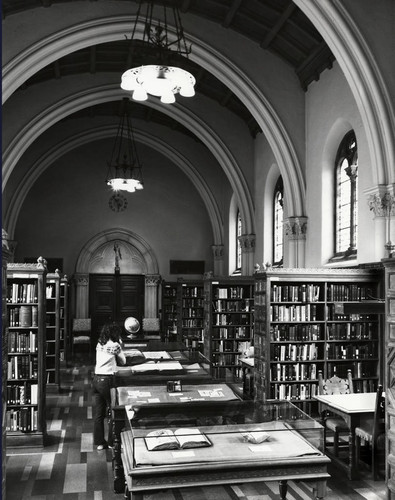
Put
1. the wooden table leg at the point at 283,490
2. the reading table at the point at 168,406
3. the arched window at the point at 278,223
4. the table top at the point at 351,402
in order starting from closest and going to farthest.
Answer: the reading table at the point at 168,406, the wooden table leg at the point at 283,490, the table top at the point at 351,402, the arched window at the point at 278,223

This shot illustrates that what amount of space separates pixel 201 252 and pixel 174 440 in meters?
16.3

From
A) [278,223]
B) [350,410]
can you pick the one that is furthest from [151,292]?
[350,410]

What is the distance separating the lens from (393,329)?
5.04 m

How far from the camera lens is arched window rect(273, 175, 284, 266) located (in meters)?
14.1

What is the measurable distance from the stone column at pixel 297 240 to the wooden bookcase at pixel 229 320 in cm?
106

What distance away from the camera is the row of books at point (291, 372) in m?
8.74

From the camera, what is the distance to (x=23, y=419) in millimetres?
7379

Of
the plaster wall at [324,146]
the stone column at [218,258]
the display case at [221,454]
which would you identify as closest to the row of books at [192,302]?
the stone column at [218,258]

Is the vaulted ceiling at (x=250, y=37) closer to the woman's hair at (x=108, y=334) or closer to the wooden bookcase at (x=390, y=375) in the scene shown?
the woman's hair at (x=108, y=334)

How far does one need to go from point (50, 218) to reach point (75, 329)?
13.2 ft

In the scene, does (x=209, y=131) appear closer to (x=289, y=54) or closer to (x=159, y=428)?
(x=289, y=54)

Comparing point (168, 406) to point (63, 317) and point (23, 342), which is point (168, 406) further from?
point (63, 317)

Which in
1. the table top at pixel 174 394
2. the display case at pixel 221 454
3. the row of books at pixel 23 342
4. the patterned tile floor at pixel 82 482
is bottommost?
the patterned tile floor at pixel 82 482

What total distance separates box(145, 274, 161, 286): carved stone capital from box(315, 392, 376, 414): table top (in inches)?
512
